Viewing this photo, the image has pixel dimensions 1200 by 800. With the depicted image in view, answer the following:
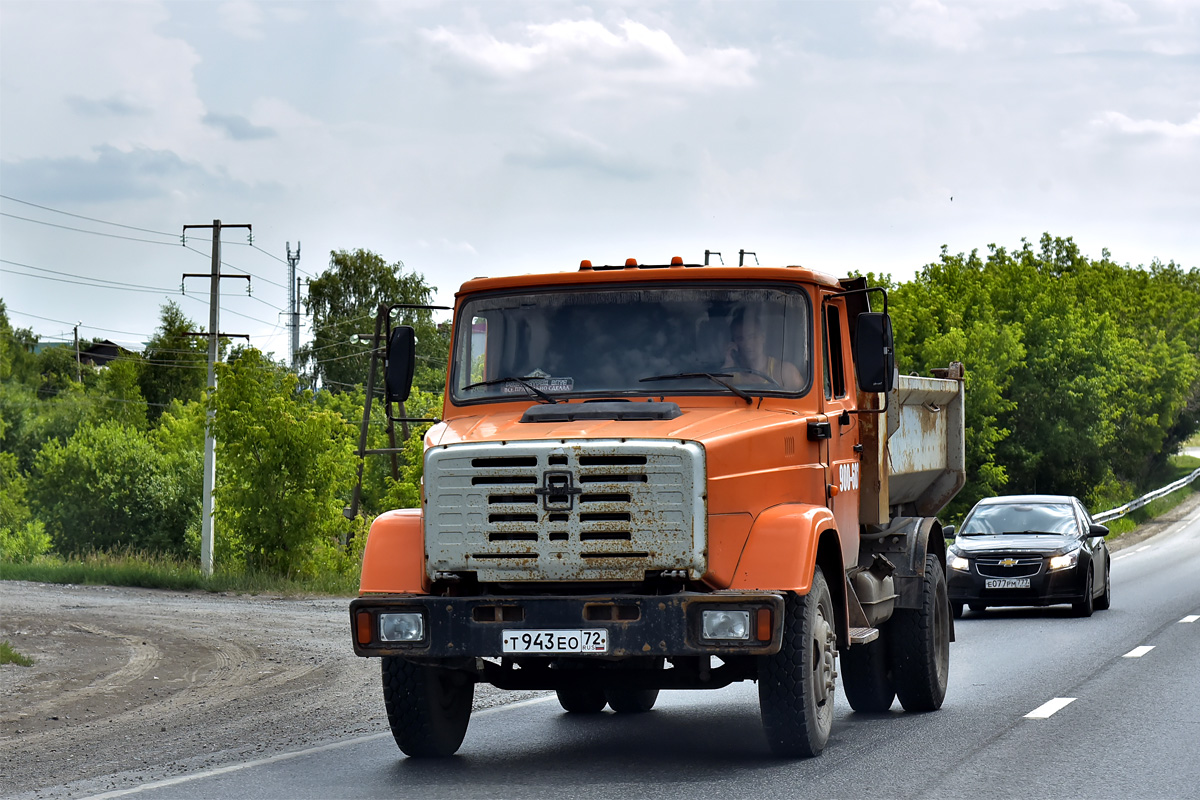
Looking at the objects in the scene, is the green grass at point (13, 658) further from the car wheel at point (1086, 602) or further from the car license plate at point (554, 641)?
the car wheel at point (1086, 602)

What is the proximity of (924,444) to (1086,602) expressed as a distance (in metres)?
8.16

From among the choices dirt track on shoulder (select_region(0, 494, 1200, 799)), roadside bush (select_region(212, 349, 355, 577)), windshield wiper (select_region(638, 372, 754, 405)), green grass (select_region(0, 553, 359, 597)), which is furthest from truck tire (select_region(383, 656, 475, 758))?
roadside bush (select_region(212, 349, 355, 577))

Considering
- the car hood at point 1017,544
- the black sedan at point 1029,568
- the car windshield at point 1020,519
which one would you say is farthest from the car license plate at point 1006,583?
the car windshield at point 1020,519

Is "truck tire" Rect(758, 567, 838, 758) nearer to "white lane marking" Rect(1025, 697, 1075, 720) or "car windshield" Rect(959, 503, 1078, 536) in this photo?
"white lane marking" Rect(1025, 697, 1075, 720)

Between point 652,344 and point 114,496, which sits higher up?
point 652,344

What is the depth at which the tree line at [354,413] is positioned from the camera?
103ft

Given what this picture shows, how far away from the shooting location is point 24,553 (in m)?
64.3

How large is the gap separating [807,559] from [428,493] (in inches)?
74.7

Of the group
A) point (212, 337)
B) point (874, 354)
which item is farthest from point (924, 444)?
point (212, 337)

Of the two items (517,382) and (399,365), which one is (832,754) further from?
(399,365)

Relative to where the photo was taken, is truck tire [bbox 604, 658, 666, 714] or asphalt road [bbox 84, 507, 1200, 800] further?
truck tire [bbox 604, 658, 666, 714]

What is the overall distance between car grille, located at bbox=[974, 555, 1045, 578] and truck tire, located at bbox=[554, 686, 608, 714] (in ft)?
31.0

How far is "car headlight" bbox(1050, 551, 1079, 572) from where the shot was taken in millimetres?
18969

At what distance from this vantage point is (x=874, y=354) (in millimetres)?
8656
